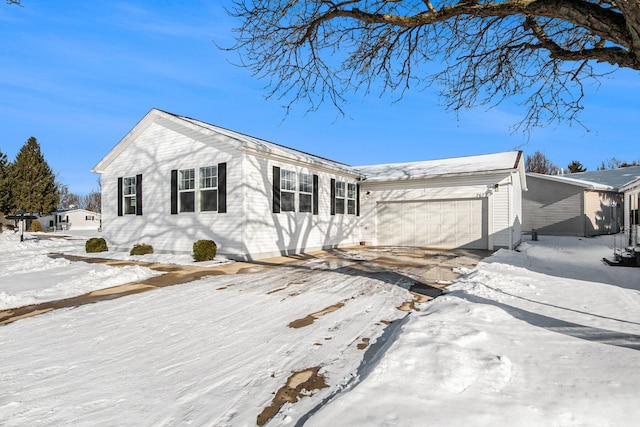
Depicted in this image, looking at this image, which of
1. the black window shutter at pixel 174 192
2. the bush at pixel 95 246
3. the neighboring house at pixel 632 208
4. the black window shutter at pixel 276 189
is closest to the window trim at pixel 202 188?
the black window shutter at pixel 174 192

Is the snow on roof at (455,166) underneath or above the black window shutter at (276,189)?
above

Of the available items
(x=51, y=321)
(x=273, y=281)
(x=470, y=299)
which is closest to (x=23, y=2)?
(x=51, y=321)

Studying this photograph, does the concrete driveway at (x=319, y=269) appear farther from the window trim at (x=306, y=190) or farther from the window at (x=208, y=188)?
the window at (x=208, y=188)

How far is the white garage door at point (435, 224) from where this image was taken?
45.5 feet

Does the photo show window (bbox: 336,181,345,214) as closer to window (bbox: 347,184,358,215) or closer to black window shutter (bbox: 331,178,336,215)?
black window shutter (bbox: 331,178,336,215)

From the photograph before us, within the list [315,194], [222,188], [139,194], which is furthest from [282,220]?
[139,194]

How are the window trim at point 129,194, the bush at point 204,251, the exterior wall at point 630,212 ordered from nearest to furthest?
the bush at point 204,251 → the exterior wall at point 630,212 → the window trim at point 129,194

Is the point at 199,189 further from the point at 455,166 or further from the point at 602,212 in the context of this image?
the point at 602,212

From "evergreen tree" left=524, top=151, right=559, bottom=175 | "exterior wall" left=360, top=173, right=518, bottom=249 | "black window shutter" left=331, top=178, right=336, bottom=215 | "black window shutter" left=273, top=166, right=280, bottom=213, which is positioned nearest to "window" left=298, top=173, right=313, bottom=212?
"black window shutter" left=273, top=166, right=280, bottom=213

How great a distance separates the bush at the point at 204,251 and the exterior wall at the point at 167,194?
496mm

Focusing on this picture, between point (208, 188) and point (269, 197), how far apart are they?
2059mm

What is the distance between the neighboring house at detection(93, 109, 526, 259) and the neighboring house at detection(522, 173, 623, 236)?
799cm

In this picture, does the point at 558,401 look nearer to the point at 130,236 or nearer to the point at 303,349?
the point at 303,349

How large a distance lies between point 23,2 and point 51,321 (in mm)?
5184
